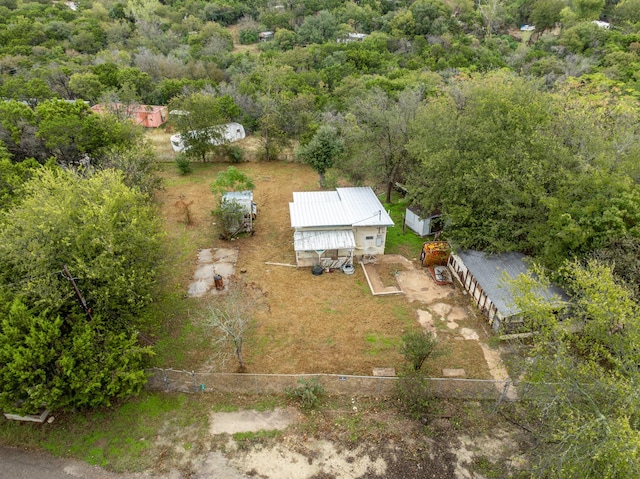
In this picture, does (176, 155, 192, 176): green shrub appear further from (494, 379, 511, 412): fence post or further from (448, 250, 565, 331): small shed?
(494, 379, 511, 412): fence post

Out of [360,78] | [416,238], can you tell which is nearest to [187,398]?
[416,238]

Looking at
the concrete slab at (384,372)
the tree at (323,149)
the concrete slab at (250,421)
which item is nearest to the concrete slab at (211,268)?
the concrete slab at (250,421)

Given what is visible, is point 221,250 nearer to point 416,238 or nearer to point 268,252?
point 268,252

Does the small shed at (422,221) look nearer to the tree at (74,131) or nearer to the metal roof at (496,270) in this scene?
the metal roof at (496,270)

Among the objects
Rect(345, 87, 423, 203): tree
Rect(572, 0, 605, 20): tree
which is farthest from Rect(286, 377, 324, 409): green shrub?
Rect(572, 0, 605, 20): tree

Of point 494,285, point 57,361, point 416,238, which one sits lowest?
point 416,238

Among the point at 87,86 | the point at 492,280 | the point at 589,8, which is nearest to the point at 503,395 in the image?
the point at 492,280
